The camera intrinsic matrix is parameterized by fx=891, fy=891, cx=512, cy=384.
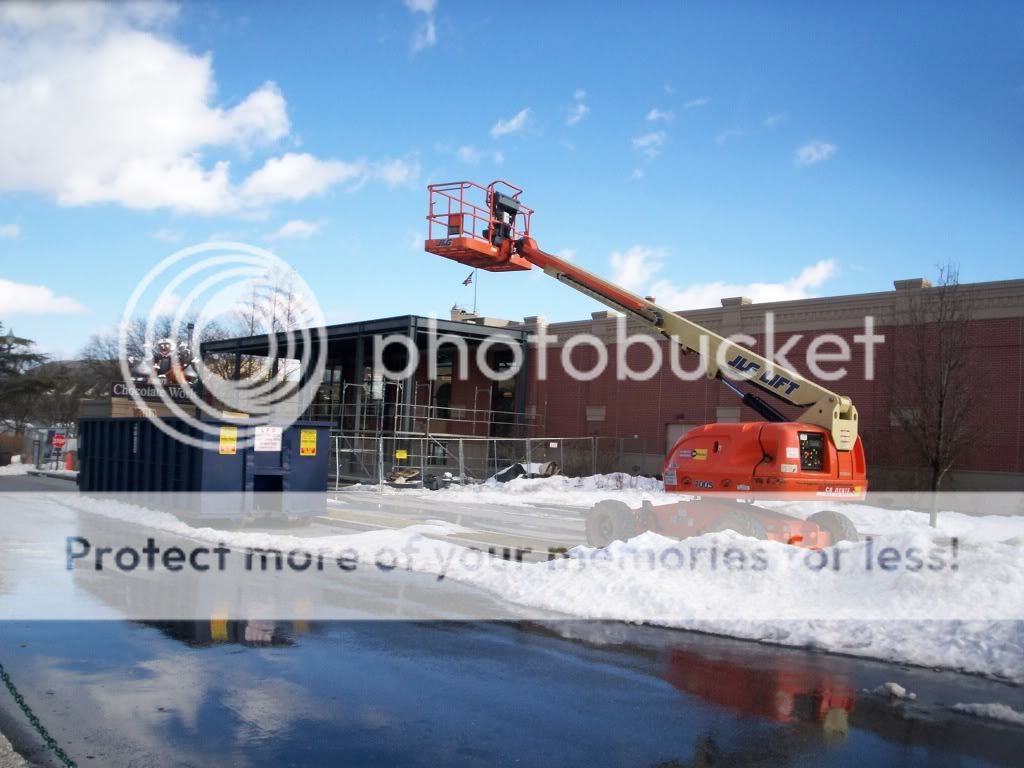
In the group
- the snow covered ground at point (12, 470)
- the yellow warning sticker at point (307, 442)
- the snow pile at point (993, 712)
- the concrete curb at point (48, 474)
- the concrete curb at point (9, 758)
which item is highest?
the yellow warning sticker at point (307, 442)

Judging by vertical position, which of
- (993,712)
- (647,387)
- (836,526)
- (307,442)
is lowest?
(993,712)

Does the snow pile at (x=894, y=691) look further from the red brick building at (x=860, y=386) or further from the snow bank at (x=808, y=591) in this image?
the red brick building at (x=860, y=386)

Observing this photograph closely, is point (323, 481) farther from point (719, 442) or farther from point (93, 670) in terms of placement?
point (93, 670)

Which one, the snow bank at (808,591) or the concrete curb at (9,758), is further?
the snow bank at (808,591)

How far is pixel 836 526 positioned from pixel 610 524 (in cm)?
348

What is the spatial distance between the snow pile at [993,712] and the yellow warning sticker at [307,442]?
48.7ft

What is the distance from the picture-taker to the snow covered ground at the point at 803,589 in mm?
8453

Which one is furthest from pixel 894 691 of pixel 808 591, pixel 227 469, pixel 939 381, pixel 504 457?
pixel 504 457

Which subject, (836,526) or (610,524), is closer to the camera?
(836,526)

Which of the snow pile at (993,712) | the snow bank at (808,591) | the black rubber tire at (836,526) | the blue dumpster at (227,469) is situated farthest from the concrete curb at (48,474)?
the snow pile at (993,712)

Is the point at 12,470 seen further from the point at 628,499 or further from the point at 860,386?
the point at 860,386

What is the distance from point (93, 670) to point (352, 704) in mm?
2438

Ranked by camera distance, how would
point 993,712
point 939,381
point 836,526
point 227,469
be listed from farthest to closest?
point 939,381
point 227,469
point 836,526
point 993,712

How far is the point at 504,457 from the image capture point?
3912 cm
